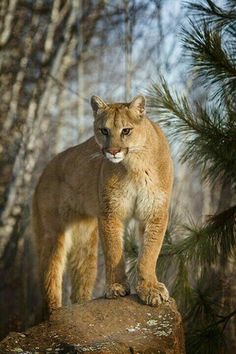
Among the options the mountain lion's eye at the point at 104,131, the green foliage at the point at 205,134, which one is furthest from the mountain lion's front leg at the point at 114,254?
the green foliage at the point at 205,134

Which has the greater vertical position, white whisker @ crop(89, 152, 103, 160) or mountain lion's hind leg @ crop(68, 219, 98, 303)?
white whisker @ crop(89, 152, 103, 160)

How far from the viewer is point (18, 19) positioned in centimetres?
1238

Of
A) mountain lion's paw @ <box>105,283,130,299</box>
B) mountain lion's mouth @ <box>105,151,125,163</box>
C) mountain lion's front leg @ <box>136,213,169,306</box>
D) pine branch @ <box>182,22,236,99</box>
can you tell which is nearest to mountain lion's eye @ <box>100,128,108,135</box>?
mountain lion's mouth @ <box>105,151,125,163</box>

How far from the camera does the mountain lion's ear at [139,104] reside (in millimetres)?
5230

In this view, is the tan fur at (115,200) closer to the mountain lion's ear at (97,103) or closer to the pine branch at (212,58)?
the mountain lion's ear at (97,103)

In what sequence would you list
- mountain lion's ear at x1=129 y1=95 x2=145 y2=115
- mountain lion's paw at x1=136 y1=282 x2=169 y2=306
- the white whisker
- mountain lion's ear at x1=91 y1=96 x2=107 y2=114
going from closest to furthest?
mountain lion's paw at x1=136 y1=282 x2=169 y2=306
mountain lion's ear at x1=129 y1=95 x2=145 y2=115
mountain lion's ear at x1=91 y1=96 x2=107 y2=114
the white whisker

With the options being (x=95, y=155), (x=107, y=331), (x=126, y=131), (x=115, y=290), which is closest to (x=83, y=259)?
(x=95, y=155)

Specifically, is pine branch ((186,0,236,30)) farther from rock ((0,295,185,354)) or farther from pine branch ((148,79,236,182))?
rock ((0,295,185,354))

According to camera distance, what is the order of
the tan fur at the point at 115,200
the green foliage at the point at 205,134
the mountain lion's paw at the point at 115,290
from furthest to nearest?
the green foliage at the point at 205,134 < the tan fur at the point at 115,200 < the mountain lion's paw at the point at 115,290

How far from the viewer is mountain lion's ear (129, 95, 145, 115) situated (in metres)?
Result: 5.23

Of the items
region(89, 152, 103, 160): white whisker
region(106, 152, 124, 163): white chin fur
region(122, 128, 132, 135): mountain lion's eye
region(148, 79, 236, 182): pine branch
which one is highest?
region(148, 79, 236, 182): pine branch

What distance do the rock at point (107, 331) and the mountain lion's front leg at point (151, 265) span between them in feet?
0.23

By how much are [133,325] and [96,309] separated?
1.10 feet

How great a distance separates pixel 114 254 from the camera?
16.6ft
